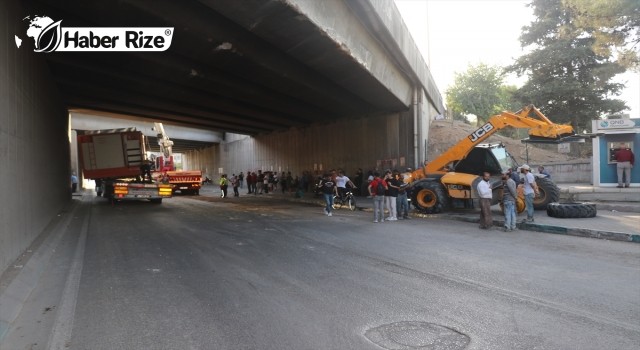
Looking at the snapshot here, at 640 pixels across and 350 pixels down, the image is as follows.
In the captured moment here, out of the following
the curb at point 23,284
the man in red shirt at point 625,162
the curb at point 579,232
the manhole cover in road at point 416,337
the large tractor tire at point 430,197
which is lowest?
the curb at point 579,232

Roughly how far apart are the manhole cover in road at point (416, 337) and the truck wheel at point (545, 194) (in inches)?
463

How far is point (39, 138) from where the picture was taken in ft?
35.1

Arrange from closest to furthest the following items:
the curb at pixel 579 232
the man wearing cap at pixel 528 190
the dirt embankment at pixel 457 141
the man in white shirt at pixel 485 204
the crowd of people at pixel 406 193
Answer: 1. the curb at pixel 579 232
2. the crowd of people at pixel 406 193
3. the man in white shirt at pixel 485 204
4. the man wearing cap at pixel 528 190
5. the dirt embankment at pixel 457 141

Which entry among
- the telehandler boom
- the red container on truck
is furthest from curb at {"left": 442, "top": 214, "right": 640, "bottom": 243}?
the red container on truck

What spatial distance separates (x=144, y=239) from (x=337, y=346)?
7485 millimetres

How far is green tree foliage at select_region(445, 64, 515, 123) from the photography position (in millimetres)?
48438

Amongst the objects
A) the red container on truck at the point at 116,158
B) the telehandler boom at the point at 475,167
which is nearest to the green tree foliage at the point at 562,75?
the telehandler boom at the point at 475,167

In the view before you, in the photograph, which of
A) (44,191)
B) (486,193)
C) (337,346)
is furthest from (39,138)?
(486,193)

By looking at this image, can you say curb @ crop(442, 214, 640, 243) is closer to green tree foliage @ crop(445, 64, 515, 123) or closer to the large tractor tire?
the large tractor tire

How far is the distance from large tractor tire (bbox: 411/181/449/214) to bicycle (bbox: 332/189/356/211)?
346 cm

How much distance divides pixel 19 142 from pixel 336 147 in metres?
21.5

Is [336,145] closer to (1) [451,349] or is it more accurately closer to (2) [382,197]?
(2) [382,197]

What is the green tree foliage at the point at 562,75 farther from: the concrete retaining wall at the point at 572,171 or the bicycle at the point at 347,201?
the bicycle at the point at 347,201

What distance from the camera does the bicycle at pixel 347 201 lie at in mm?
18406
